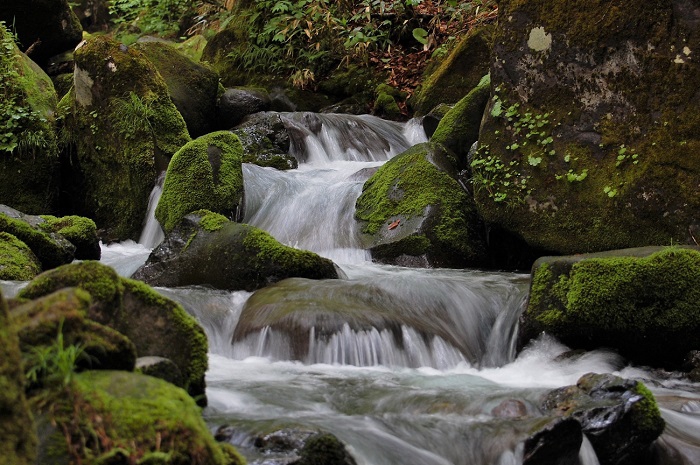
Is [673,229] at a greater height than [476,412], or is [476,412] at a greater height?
[673,229]

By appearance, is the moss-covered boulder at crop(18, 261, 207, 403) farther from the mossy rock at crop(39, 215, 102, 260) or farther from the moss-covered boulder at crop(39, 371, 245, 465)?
the mossy rock at crop(39, 215, 102, 260)

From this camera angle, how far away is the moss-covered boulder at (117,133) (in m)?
9.10

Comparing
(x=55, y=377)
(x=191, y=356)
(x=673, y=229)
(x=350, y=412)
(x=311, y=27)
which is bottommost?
(x=350, y=412)

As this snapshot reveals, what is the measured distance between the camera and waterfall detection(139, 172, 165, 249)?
28.7 ft

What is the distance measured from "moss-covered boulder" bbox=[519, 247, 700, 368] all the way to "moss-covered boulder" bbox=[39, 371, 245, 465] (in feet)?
11.6

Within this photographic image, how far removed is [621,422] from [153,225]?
6.50m

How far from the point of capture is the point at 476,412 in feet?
13.0

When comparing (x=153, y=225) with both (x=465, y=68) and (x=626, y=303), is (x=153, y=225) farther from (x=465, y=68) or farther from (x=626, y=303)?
(x=626, y=303)

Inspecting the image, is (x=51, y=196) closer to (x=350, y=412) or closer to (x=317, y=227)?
(x=317, y=227)

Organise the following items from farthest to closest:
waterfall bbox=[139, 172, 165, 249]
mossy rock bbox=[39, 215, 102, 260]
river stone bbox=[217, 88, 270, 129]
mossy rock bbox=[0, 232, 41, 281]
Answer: river stone bbox=[217, 88, 270, 129] < waterfall bbox=[139, 172, 165, 249] < mossy rock bbox=[39, 215, 102, 260] < mossy rock bbox=[0, 232, 41, 281]

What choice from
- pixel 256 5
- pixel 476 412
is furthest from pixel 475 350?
pixel 256 5

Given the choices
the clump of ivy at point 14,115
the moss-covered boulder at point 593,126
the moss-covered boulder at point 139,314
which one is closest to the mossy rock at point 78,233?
the clump of ivy at point 14,115

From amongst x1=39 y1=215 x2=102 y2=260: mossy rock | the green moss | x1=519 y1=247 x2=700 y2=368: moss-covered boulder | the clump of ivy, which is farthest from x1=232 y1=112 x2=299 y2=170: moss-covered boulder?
the green moss

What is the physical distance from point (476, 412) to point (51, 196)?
7.14 m
